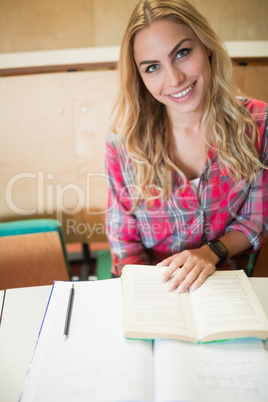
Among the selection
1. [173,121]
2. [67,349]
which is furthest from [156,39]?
[67,349]

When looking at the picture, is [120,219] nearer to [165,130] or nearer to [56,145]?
[165,130]

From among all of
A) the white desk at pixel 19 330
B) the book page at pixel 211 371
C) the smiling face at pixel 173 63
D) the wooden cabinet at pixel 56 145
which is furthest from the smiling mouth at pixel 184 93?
the book page at pixel 211 371

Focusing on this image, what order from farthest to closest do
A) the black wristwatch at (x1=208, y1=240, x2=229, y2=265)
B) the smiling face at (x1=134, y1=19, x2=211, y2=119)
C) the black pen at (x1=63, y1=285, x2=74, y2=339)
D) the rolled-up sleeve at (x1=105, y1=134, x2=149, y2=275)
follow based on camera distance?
the rolled-up sleeve at (x1=105, y1=134, x2=149, y2=275)
the black wristwatch at (x1=208, y1=240, x2=229, y2=265)
the smiling face at (x1=134, y1=19, x2=211, y2=119)
the black pen at (x1=63, y1=285, x2=74, y2=339)

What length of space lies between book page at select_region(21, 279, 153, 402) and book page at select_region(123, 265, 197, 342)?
0.03m

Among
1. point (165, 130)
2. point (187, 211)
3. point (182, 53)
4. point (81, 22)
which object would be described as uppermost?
point (81, 22)

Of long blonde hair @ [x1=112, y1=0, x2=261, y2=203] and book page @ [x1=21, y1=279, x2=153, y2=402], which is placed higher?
long blonde hair @ [x1=112, y1=0, x2=261, y2=203]

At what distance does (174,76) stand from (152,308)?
63 centimetres

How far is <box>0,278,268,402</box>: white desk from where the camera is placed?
0.61 meters

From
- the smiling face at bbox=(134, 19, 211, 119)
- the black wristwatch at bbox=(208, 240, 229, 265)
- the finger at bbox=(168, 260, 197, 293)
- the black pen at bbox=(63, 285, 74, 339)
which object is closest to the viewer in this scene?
the black pen at bbox=(63, 285, 74, 339)

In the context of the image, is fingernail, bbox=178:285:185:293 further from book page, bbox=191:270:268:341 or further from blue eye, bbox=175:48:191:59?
blue eye, bbox=175:48:191:59

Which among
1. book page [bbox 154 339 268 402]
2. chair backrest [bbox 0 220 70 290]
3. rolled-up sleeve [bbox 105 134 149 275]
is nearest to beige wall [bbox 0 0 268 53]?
rolled-up sleeve [bbox 105 134 149 275]

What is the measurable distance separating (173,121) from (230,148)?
0.22m

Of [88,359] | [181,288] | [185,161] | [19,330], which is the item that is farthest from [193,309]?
[185,161]

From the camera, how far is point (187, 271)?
0.80 meters
